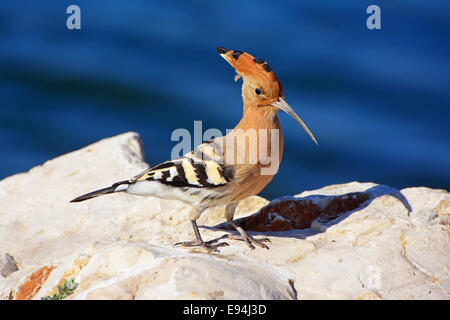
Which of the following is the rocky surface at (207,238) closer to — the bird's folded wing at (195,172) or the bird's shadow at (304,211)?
the bird's shadow at (304,211)

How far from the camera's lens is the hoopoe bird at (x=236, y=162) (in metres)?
5.08

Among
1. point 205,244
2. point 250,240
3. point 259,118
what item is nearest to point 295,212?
point 250,240

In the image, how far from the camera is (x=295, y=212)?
573 centimetres

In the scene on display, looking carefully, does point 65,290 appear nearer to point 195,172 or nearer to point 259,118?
point 195,172

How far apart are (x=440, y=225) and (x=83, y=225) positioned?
3037 mm

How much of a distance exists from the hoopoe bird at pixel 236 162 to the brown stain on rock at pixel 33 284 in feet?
3.19

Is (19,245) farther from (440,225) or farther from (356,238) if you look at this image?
(440,225)

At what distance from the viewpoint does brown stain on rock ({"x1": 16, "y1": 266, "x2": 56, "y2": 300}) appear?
464 centimetres

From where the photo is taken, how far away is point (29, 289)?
4.69 meters

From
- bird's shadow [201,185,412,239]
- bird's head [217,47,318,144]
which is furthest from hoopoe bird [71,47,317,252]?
bird's shadow [201,185,412,239]

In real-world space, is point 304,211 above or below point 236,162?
below

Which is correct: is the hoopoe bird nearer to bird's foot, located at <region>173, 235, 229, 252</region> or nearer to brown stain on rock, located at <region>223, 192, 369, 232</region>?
bird's foot, located at <region>173, 235, 229, 252</region>

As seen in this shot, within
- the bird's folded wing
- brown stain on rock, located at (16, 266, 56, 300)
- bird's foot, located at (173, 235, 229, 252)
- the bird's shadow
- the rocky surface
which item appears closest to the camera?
the rocky surface

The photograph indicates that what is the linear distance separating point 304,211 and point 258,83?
125 cm
